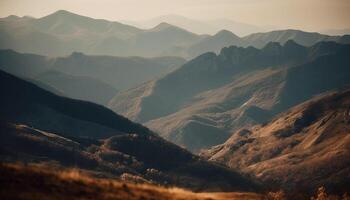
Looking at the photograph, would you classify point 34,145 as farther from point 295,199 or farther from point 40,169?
point 40,169

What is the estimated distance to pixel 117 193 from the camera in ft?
104

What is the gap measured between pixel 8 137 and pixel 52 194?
178149 millimetres

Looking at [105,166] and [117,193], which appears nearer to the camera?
[117,193]

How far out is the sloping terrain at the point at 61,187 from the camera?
27609 mm

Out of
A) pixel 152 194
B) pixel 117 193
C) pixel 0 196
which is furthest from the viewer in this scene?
pixel 152 194

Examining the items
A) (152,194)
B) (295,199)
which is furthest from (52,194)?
(295,199)

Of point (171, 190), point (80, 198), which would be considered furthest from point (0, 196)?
point (171, 190)

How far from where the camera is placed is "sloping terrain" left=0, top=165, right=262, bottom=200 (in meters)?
27.6

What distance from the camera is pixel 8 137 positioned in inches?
7756

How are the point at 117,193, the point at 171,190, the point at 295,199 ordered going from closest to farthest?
the point at 117,193, the point at 171,190, the point at 295,199

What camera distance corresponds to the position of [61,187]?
29.9m

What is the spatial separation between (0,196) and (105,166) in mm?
168037

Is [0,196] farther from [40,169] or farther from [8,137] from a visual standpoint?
[8,137]

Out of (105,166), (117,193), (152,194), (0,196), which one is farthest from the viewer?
(105,166)
